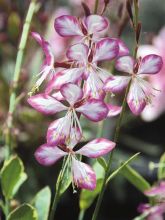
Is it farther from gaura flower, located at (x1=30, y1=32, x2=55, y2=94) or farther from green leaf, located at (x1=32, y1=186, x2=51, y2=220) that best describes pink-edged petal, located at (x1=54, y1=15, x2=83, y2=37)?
green leaf, located at (x1=32, y1=186, x2=51, y2=220)

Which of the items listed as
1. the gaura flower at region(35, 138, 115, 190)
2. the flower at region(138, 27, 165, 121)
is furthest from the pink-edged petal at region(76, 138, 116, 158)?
the flower at region(138, 27, 165, 121)

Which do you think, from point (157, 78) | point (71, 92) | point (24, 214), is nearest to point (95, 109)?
point (71, 92)

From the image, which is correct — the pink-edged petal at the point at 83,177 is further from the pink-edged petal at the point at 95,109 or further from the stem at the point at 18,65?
the stem at the point at 18,65

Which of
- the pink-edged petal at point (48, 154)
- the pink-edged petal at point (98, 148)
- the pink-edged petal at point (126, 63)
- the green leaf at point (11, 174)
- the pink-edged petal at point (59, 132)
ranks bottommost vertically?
the green leaf at point (11, 174)

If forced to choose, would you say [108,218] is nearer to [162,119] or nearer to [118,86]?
[162,119]

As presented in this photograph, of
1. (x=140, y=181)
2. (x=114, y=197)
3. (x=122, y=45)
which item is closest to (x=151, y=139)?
(x=114, y=197)

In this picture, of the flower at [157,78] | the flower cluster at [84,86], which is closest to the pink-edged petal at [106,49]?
the flower cluster at [84,86]
